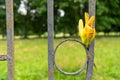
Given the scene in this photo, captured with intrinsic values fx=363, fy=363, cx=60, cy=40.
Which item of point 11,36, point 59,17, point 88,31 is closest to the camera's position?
point 88,31

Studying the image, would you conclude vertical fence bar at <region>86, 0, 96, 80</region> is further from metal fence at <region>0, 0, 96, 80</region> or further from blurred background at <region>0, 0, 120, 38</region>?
blurred background at <region>0, 0, 120, 38</region>

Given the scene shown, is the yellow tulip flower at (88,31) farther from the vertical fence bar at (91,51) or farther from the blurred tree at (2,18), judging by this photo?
the blurred tree at (2,18)

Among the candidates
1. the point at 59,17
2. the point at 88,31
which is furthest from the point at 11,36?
the point at 59,17

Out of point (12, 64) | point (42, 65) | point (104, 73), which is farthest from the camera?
point (42, 65)

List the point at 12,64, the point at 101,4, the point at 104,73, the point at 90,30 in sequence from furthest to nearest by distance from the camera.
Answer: the point at 101,4, the point at 104,73, the point at 12,64, the point at 90,30

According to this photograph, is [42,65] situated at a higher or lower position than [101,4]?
lower

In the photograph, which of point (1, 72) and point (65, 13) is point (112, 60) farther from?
point (65, 13)

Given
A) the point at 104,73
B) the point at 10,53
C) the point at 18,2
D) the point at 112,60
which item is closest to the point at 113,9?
the point at 18,2

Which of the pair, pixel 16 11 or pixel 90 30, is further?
pixel 16 11

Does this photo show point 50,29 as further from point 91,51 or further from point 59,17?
point 59,17

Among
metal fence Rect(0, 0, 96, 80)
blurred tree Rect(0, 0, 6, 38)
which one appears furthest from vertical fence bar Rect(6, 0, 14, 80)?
blurred tree Rect(0, 0, 6, 38)

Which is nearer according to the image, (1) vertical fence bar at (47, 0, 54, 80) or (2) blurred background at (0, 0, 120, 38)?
(1) vertical fence bar at (47, 0, 54, 80)

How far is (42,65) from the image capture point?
5066 millimetres

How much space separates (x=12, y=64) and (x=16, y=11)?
12592 millimetres
